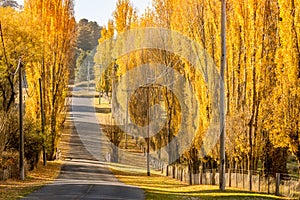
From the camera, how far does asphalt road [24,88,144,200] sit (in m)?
21.9

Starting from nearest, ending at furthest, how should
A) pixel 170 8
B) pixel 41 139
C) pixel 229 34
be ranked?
pixel 229 34 → pixel 41 139 → pixel 170 8

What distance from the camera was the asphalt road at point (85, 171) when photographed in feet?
71.8

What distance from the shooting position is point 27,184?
2705 cm

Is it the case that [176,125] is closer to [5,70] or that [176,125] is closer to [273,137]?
[5,70]

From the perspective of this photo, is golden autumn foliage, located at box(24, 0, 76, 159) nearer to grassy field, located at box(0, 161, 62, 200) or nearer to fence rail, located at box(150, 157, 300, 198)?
grassy field, located at box(0, 161, 62, 200)

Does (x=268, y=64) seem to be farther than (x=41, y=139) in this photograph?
No

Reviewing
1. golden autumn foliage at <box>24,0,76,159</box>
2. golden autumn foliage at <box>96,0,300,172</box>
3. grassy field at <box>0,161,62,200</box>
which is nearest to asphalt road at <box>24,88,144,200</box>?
grassy field at <box>0,161,62,200</box>

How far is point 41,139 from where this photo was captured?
36.1 m

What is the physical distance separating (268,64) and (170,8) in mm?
14681

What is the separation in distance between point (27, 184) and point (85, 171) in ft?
40.5

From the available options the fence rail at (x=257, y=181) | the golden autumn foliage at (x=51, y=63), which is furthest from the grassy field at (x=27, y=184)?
the fence rail at (x=257, y=181)

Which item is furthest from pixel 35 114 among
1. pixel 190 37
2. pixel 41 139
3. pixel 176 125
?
pixel 190 37

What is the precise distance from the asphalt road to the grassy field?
59 cm

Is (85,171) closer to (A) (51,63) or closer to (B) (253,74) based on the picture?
(A) (51,63)
